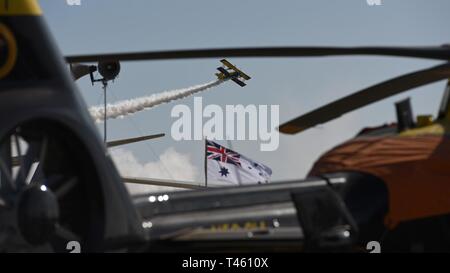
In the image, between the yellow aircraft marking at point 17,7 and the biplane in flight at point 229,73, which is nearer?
the yellow aircraft marking at point 17,7

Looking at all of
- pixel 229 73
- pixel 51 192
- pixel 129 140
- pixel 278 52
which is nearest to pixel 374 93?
pixel 278 52

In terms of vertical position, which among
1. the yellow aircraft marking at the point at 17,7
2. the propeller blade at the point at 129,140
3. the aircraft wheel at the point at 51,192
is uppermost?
the yellow aircraft marking at the point at 17,7

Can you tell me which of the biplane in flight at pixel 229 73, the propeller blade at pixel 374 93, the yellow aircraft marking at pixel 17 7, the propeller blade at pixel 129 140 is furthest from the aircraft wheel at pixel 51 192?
the biplane in flight at pixel 229 73

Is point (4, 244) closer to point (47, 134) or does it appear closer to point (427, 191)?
point (47, 134)

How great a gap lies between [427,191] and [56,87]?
313cm

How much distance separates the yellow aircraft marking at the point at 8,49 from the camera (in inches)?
187

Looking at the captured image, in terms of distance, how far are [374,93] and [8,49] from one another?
3236 millimetres

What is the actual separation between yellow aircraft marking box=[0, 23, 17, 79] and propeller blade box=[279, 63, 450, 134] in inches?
99.5

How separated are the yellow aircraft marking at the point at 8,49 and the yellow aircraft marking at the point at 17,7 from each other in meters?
0.11

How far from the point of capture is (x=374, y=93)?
6.26 meters

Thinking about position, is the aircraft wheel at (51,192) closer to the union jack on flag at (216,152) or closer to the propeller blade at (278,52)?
the propeller blade at (278,52)

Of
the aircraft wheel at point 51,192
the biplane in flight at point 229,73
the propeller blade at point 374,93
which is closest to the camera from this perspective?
the aircraft wheel at point 51,192

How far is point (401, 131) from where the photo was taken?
248 inches

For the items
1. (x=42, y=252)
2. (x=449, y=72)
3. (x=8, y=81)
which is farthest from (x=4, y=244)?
(x=449, y=72)
